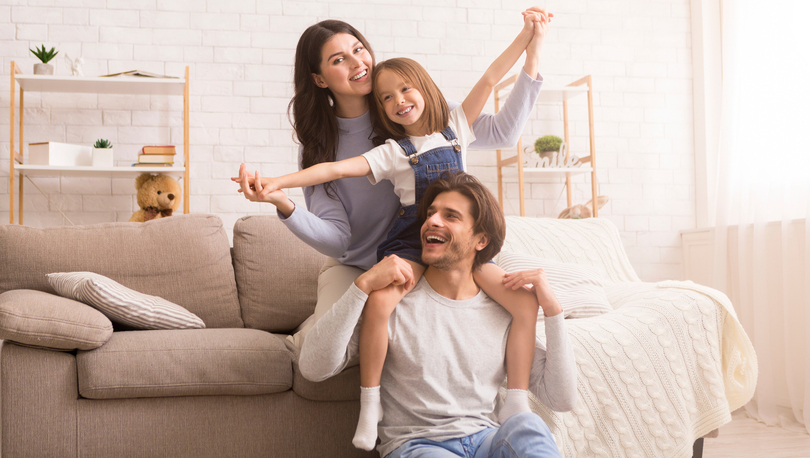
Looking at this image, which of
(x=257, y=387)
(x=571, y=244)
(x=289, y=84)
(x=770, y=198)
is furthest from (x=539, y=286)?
(x=289, y=84)

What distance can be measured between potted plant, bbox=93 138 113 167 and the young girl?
176 centimetres

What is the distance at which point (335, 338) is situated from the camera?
4.58 feet

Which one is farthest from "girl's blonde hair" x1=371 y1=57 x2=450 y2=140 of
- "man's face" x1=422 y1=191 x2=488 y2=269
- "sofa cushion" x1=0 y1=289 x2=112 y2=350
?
"sofa cushion" x1=0 y1=289 x2=112 y2=350

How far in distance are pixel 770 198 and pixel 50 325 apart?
2.87 metres

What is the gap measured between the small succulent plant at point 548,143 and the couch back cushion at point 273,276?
1.51 meters

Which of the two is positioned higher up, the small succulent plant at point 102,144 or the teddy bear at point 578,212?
the small succulent plant at point 102,144

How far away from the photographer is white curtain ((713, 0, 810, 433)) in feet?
8.58

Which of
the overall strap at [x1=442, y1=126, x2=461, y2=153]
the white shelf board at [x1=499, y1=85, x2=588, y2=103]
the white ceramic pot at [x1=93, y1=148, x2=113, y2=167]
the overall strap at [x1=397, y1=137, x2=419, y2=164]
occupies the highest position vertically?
the white shelf board at [x1=499, y1=85, x2=588, y2=103]

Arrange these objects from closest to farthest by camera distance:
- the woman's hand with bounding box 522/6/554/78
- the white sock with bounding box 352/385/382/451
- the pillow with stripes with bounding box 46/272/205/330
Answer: the white sock with bounding box 352/385/382/451 < the woman's hand with bounding box 522/6/554/78 < the pillow with stripes with bounding box 46/272/205/330

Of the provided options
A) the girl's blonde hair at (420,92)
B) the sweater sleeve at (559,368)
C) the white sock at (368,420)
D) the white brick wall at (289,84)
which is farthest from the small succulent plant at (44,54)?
the sweater sleeve at (559,368)

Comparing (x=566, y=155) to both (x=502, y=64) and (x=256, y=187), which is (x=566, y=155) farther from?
(x=256, y=187)

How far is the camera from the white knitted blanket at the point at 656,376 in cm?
158

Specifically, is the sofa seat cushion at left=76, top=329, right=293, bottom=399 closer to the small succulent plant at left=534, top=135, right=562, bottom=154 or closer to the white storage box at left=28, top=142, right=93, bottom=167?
the white storage box at left=28, top=142, right=93, bottom=167

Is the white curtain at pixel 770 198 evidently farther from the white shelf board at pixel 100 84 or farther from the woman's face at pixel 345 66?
the white shelf board at pixel 100 84
